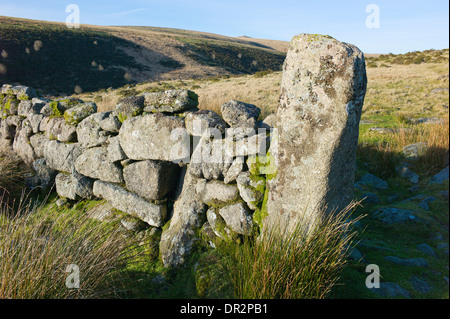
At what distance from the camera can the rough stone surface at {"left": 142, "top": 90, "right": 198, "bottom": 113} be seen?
4375 mm

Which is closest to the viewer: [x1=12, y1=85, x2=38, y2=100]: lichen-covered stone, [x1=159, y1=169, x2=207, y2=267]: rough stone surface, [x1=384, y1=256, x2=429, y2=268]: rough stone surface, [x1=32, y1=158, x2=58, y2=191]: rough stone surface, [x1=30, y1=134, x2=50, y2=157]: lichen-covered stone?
[x1=384, y1=256, x2=429, y2=268]: rough stone surface

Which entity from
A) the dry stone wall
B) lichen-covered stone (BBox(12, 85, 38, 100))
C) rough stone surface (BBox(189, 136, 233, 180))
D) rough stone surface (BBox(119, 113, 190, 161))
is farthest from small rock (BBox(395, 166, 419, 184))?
lichen-covered stone (BBox(12, 85, 38, 100))

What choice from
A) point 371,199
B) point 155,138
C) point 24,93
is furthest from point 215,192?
point 24,93

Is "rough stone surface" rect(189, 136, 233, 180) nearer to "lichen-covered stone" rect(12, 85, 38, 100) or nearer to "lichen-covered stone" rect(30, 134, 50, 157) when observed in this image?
"lichen-covered stone" rect(30, 134, 50, 157)

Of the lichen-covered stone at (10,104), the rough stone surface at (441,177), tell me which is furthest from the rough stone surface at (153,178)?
the lichen-covered stone at (10,104)

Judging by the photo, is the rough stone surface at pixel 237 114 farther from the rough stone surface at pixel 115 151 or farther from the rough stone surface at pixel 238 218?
the rough stone surface at pixel 115 151

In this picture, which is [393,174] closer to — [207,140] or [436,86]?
[207,140]

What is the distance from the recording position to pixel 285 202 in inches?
119

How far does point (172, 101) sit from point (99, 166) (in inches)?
73.2

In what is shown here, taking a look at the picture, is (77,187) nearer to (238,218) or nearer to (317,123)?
(238,218)

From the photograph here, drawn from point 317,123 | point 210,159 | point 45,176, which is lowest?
point 45,176

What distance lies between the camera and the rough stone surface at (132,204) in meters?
4.45

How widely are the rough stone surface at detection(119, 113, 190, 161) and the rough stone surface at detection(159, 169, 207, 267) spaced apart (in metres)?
0.45

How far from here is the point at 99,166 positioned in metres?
5.08
